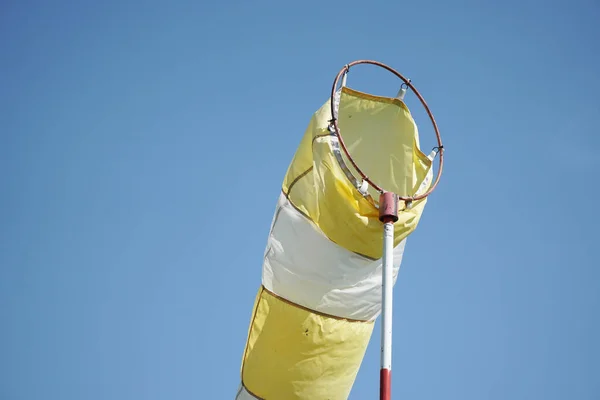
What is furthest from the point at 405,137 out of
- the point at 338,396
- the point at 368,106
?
the point at 338,396

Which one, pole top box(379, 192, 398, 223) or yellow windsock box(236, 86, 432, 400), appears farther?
yellow windsock box(236, 86, 432, 400)

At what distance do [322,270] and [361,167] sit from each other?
1.41 m

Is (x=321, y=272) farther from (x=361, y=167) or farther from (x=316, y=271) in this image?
(x=361, y=167)

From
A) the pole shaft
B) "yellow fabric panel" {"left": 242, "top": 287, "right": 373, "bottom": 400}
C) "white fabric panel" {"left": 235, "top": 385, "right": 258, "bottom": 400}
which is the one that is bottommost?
"white fabric panel" {"left": 235, "top": 385, "right": 258, "bottom": 400}

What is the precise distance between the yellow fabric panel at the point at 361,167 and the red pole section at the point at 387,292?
53 centimetres

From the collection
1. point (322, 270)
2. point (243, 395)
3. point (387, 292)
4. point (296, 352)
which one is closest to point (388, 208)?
point (387, 292)

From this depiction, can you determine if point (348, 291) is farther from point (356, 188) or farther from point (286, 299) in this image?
point (356, 188)

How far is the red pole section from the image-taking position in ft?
20.2

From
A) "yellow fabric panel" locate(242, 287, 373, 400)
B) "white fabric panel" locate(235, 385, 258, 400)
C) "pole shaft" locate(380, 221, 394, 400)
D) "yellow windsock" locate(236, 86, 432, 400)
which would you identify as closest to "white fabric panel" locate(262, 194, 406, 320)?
"yellow windsock" locate(236, 86, 432, 400)

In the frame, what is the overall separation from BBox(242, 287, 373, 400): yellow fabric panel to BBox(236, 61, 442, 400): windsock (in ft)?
0.04

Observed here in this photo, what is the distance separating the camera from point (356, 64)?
8141mm

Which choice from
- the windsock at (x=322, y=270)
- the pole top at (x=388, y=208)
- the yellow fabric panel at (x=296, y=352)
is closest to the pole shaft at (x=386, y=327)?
the pole top at (x=388, y=208)

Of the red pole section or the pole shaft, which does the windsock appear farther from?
the pole shaft

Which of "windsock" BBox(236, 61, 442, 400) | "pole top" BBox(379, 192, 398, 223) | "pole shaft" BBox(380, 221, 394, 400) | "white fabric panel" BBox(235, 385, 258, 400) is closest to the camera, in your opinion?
"pole shaft" BBox(380, 221, 394, 400)
